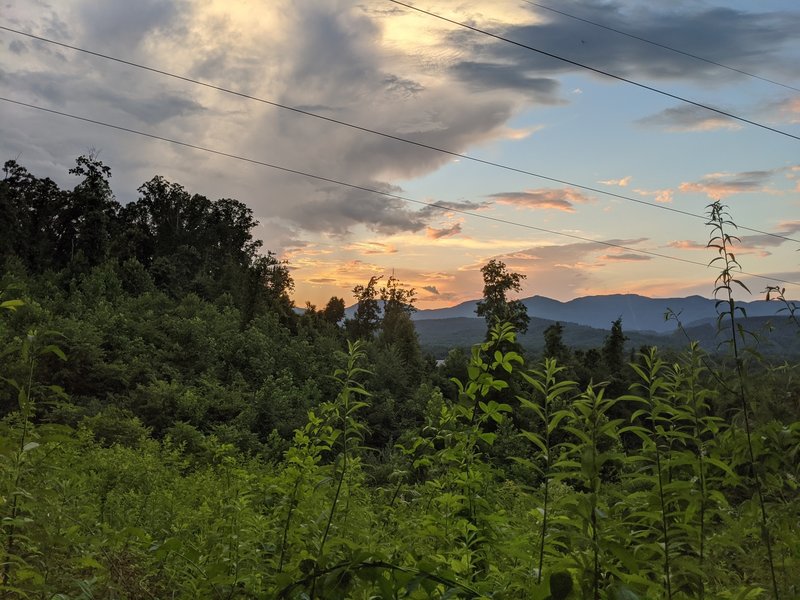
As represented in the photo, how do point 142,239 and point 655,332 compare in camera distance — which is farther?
point 655,332

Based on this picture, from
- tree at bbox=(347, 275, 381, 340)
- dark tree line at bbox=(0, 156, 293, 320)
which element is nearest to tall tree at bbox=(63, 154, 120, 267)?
dark tree line at bbox=(0, 156, 293, 320)

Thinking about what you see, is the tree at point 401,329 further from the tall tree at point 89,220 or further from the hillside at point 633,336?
the tall tree at point 89,220

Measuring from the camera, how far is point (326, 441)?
254cm

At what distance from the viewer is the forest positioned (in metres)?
1.38

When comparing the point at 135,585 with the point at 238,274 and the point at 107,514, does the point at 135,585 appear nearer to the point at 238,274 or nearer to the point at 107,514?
the point at 107,514

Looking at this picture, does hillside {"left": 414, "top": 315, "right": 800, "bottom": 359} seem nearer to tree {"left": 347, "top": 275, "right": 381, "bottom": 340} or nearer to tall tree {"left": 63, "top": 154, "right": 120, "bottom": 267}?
tree {"left": 347, "top": 275, "right": 381, "bottom": 340}

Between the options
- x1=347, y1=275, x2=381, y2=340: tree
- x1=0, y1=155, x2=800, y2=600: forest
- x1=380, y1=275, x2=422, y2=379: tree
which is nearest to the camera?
x1=0, y1=155, x2=800, y2=600: forest

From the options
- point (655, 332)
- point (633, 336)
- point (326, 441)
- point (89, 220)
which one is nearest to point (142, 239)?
point (89, 220)

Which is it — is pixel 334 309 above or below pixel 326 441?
above

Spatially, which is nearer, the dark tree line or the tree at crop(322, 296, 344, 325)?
the dark tree line

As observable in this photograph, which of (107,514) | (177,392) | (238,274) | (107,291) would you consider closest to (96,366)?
(177,392)

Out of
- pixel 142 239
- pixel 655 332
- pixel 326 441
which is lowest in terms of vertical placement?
pixel 326 441

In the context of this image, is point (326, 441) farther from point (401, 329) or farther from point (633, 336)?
point (633, 336)

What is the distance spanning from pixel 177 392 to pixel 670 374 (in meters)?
12.8
